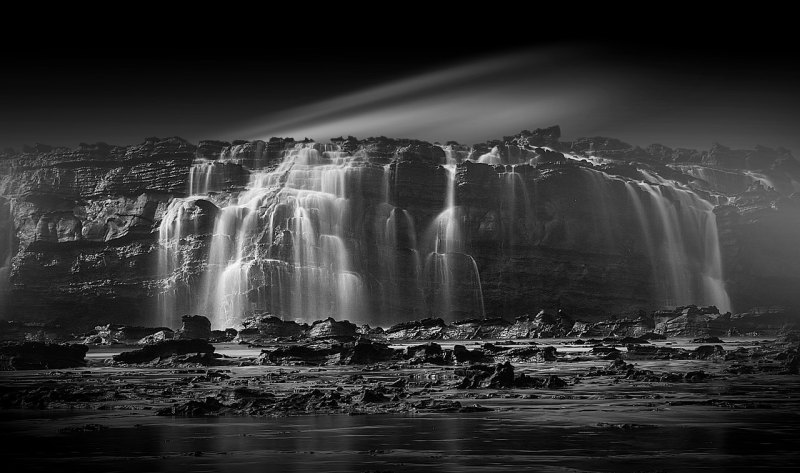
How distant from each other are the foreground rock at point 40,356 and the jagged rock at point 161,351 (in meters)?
2.66

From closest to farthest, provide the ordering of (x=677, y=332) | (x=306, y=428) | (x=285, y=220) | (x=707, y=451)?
(x=707, y=451) < (x=306, y=428) < (x=677, y=332) < (x=285, y=220)

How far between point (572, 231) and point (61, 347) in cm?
9280

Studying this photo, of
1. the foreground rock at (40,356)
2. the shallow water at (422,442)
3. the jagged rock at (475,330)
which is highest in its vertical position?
the jagged rock at (475,330)

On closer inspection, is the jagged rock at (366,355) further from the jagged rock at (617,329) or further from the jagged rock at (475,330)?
the jagged rock at (617,329)

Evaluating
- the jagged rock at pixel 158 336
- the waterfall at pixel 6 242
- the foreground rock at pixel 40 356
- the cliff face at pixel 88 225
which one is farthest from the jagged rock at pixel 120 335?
the waterfall at pixel 6 242

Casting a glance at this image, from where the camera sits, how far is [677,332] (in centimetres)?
8781

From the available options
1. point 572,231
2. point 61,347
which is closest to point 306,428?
point 61,347

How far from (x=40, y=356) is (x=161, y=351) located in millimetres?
7155

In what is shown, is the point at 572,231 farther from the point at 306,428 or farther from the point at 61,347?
the point at 306,428

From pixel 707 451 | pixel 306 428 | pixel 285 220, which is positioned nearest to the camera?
pixel 707 451

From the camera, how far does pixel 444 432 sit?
1873cm

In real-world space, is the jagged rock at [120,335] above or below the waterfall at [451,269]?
below

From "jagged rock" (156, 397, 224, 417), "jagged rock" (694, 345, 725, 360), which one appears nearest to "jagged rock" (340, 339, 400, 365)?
"jagged rock" (694, 345, 725, 360)

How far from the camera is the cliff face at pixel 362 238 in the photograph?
121m
